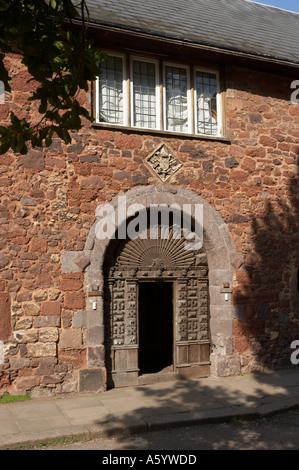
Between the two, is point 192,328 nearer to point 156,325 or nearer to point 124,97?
point 156,325

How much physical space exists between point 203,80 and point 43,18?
17.1 feet

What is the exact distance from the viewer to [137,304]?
7867mm

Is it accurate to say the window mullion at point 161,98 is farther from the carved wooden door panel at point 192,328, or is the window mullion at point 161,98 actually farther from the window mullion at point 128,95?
the carved wooden door panel at point 192,328

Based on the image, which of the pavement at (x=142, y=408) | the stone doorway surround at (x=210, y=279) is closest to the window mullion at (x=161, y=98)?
the stone doorway surround at (x=210, y=279)

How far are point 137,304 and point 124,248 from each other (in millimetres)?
953

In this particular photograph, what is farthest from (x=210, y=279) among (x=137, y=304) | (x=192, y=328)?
(x=137, y=304)

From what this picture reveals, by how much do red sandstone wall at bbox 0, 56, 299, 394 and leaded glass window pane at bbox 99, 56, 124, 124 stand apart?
341mm

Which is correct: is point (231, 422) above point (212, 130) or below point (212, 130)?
below

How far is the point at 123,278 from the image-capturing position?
25.5 ft

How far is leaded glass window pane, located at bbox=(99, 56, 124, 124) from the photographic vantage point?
7734 mm

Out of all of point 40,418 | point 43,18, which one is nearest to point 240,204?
point 40,418

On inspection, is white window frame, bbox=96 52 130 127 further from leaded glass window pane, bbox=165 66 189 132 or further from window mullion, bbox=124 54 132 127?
leaded glass window pane, bbox=165 66 189 132

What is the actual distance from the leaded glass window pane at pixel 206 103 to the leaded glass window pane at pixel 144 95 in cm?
83

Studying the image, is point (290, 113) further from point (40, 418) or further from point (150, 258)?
point (40, 418)
